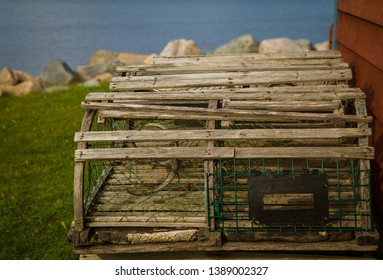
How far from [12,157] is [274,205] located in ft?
17.0

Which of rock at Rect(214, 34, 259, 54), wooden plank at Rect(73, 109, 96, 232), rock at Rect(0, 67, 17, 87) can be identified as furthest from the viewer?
rock at Rect(214, 34, 259, 54)

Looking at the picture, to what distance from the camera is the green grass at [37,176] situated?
17.5ft

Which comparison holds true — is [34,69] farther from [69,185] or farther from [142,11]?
[142,11]

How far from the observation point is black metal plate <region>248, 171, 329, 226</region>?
11.6 ft

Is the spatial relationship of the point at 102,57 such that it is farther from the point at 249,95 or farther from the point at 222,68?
the point at 249,95

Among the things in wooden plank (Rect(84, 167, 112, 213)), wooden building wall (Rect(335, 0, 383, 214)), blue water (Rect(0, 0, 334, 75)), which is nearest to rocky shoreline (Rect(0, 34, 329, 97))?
blue water (Rect(0, 0, 334, 75))

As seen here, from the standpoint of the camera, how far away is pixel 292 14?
42656mm

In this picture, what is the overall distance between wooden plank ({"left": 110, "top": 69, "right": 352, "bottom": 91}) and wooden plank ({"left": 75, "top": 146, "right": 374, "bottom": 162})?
3.08ft

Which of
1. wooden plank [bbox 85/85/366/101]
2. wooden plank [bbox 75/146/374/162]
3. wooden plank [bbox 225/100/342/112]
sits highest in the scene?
wooden plank [bbox 85/85/366/101]

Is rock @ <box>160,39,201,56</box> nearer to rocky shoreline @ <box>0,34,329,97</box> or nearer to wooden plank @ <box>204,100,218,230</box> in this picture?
rocky shoreline @ <box>0,34,329,97</box>

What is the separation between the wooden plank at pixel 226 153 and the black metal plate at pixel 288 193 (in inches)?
6.0

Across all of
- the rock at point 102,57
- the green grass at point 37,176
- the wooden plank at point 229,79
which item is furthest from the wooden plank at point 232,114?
the rock at point 102,57

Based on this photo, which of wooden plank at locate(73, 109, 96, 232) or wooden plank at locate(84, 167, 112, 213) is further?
wooden plank at locate(84, 167, 112, 213)

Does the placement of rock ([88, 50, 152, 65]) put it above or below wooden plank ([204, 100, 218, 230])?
above
